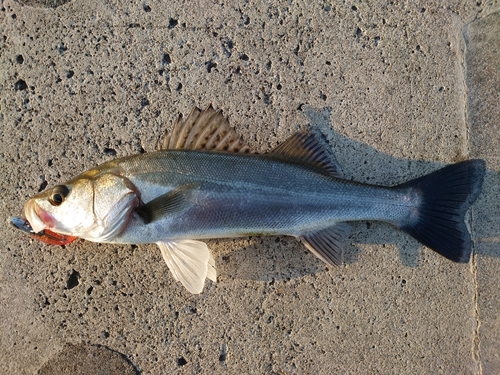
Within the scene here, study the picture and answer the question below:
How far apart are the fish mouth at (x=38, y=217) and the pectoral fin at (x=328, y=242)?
151 centimetres

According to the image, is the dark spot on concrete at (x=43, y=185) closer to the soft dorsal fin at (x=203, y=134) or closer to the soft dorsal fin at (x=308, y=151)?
the soft dorsal fin at (x=203, y=134)

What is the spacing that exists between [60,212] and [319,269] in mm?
1679

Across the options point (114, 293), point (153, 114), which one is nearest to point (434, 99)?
point (153, 114)

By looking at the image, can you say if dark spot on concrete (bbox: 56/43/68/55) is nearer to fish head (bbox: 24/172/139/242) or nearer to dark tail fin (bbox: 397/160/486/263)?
fish head (bbox: 24/172/139/242)

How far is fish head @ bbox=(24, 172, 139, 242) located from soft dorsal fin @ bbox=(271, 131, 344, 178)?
0.98m

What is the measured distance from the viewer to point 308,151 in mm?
2264

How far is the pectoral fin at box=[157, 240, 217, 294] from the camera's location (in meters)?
2.14

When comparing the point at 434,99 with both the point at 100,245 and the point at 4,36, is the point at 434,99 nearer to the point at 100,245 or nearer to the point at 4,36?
the point at 100,245

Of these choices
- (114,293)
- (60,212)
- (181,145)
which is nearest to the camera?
(60,212)

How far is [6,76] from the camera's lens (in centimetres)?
248

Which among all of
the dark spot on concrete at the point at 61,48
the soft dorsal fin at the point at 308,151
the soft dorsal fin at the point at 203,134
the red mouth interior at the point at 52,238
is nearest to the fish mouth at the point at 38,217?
the red mouth interior at the point at 52,238

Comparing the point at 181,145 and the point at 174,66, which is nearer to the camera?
the point at 181,145

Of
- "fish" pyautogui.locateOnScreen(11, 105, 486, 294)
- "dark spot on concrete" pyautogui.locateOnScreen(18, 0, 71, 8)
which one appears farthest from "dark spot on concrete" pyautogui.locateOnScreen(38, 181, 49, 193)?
"dark spot on concrete" pyautogui.locateOnScreen(18, 0, 71, 8)

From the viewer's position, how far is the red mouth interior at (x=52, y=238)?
2.29 meters
